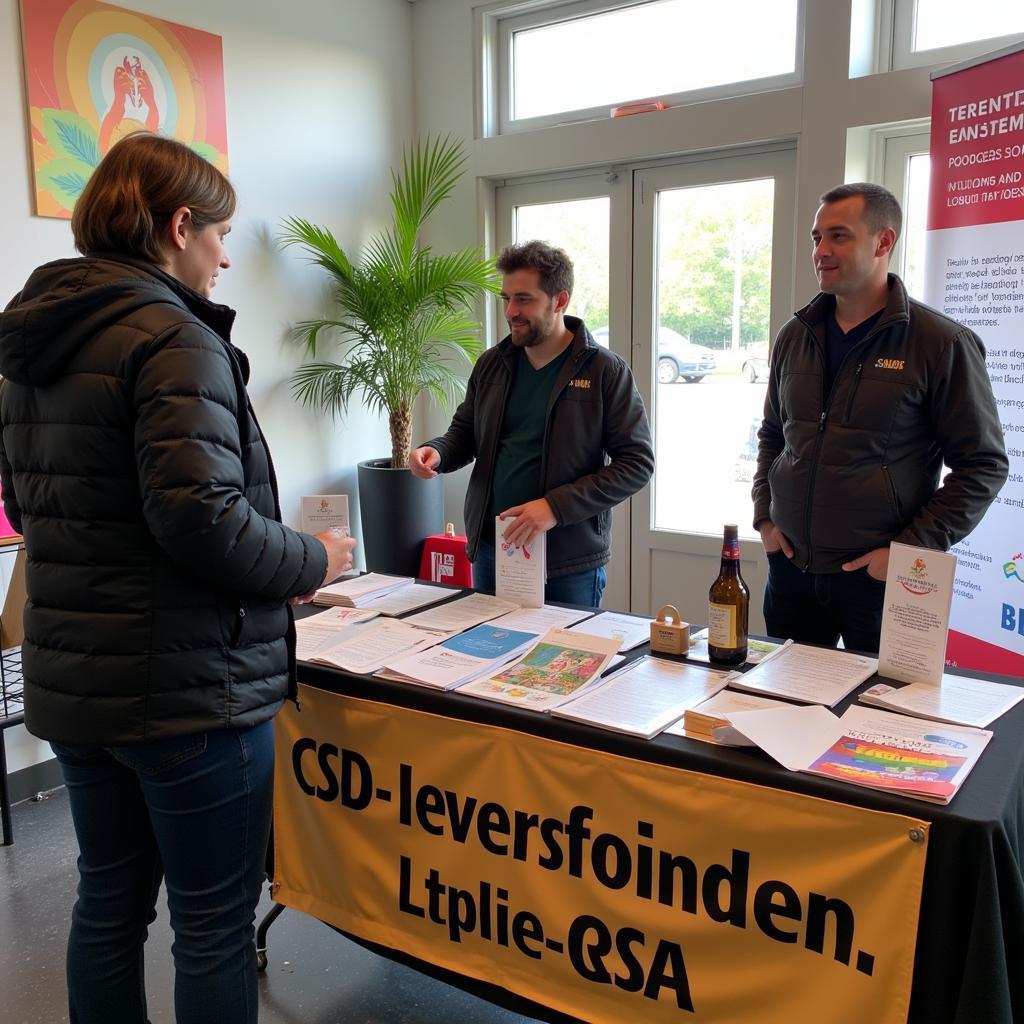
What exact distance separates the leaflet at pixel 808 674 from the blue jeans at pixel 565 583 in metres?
0.67

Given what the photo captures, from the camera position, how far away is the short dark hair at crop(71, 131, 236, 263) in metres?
1.27

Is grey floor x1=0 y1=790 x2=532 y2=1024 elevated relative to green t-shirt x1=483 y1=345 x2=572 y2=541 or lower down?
lower down

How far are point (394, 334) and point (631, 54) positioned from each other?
153 centimetres

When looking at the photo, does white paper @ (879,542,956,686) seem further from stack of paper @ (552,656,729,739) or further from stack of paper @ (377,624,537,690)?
stack of paper @ (377,624,537,690)

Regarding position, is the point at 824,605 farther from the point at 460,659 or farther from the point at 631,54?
the point at 631,54

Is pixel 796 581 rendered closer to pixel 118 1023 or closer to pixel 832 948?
pixel 832 948

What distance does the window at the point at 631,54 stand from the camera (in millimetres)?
3438

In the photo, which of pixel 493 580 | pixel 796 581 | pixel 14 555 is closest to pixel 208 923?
pixel 493 580

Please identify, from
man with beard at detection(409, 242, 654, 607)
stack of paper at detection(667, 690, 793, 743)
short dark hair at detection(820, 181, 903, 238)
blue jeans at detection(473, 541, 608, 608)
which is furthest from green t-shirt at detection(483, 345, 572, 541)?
stack of paper at detection(667, 690, 793, 743)

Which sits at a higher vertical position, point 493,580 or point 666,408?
point 666,408

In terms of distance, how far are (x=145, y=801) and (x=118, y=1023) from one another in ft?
1.20

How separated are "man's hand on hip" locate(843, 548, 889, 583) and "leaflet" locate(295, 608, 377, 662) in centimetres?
107

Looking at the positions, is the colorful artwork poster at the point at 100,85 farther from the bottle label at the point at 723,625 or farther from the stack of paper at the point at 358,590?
the bottle label at the point at 723,625

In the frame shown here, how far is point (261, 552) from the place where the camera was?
51.0 inches
